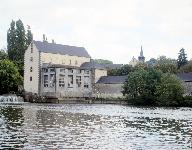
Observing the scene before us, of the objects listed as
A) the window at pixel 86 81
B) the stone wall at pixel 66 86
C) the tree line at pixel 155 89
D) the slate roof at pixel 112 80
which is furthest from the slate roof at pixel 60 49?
the tree line at pixel 155 89

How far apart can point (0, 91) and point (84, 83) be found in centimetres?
2036

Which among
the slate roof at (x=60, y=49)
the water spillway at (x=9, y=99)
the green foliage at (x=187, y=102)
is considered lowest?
the green foliage at (x=187, y=102)

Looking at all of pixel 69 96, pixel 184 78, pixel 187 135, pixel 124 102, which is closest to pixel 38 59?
pixel 69 96

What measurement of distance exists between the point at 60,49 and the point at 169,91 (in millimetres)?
40290

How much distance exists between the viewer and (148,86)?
8506cm

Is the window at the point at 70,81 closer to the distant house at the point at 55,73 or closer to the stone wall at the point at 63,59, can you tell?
the distant house at the point at 55,73

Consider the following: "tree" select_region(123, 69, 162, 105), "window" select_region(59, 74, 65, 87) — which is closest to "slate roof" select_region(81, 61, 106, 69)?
"window" select_region(59, 74, 65, 87)

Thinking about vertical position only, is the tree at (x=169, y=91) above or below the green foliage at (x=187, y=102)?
above

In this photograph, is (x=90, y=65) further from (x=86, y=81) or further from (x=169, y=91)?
(x=169, y=91)

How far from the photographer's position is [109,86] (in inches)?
→ 4318

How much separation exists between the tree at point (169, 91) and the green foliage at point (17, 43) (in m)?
48.2

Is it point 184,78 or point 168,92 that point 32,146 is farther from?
point 184,78

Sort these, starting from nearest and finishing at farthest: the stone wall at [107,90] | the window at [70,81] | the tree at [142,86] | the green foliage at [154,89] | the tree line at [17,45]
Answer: the green foliage at [154,89]
the tree at [142,86]
the window at [70,81]
the stone wall at [107,90]
the tree line at [17,45]

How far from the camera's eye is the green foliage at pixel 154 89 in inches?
3152
